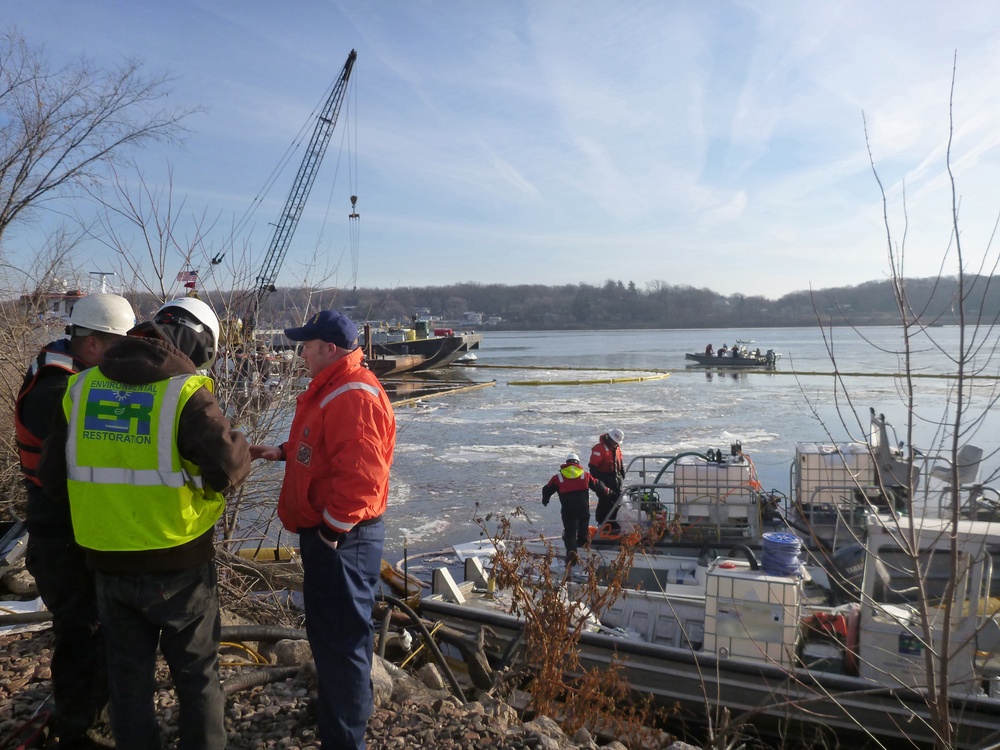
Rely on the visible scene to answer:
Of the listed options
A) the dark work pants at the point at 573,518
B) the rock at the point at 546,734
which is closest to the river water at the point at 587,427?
the dark work pants at the point at 573,518

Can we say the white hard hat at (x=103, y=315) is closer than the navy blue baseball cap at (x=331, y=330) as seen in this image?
Yes

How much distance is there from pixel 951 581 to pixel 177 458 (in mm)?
2879

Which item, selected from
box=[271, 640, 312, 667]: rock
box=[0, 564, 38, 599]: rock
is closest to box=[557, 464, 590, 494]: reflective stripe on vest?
box=[271, 640, 312, 667]: rock

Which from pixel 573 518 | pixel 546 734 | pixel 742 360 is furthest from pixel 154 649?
pixel 742 360

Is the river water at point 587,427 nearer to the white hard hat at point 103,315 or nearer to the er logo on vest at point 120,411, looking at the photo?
the er logo on vest at point 120,411

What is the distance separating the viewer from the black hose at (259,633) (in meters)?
3.92

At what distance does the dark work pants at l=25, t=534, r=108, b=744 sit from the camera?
9.62ft

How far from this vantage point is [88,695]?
117 inches

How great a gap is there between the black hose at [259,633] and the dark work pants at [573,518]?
4851mm

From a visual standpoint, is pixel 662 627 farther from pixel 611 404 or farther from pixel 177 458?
pixel 611 404

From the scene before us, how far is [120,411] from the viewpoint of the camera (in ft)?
8.20

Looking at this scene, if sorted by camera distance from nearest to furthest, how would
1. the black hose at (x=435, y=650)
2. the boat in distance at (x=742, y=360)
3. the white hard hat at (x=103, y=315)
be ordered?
1. the white hard hat at (x=103, y=315)
2. the black hose at (x=435, y=650)
3. the boat in distance at (x=742, y=360)

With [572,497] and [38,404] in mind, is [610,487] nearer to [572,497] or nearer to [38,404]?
[572,497]

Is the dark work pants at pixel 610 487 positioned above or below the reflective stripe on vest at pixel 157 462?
below
